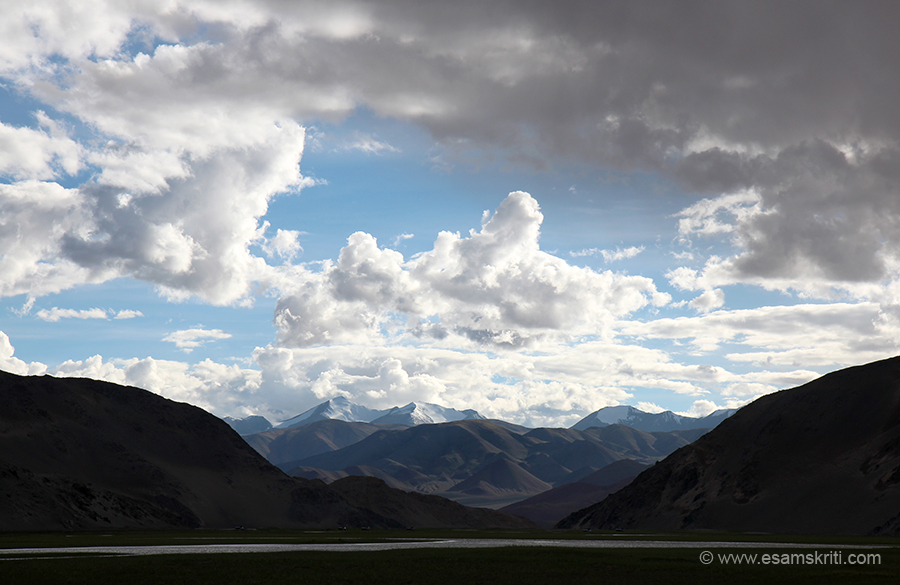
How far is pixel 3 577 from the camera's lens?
1614 inches

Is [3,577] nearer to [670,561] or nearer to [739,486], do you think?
[670,561]

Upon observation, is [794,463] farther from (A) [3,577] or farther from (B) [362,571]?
(A) [3,577]

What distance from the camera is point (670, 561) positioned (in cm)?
5016

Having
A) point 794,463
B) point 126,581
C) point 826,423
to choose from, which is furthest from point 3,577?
point 826,423

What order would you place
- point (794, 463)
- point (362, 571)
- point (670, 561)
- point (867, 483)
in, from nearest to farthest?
1. point (362, 571)
2. point (670, 561)
3. point (867, 483)
4. point (794, 463)

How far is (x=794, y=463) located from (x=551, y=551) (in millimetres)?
137787

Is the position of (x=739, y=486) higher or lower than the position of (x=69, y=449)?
lower

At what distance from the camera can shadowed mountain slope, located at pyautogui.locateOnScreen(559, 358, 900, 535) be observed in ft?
490

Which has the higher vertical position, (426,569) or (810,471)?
(426,569)

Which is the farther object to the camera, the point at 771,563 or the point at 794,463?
the point at 794,463

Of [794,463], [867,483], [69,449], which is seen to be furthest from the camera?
[69,449]

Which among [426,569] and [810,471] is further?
Answer: [810,471]

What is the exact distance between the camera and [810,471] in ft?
555

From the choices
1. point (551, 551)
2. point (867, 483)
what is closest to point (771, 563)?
point (551, 551)
